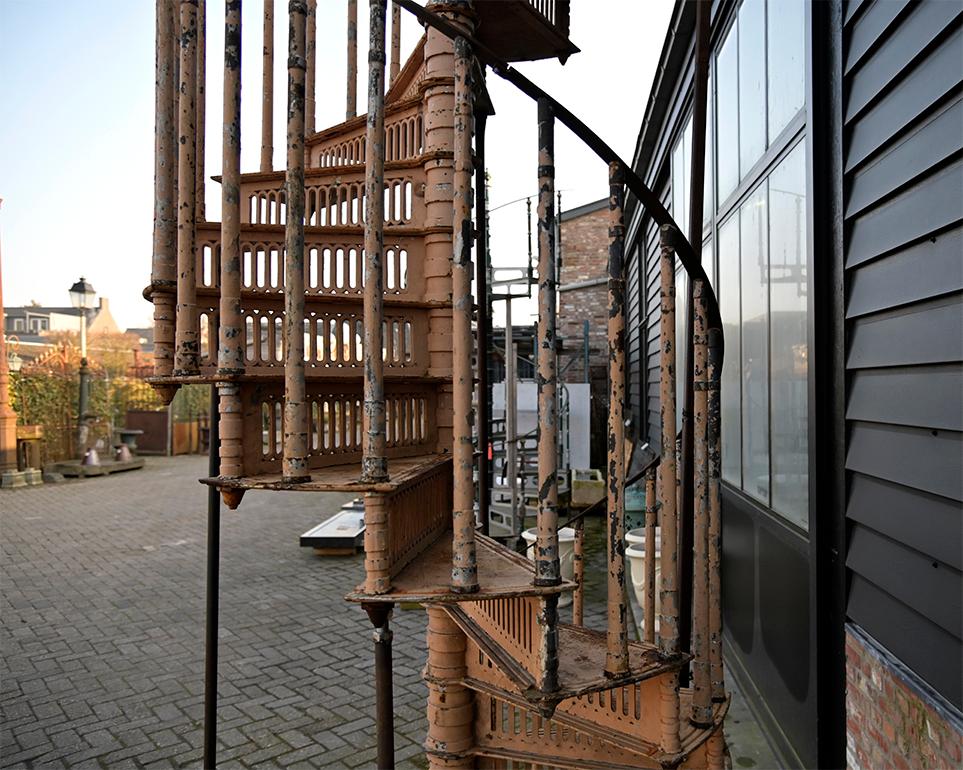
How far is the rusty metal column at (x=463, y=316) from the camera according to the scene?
1647 millimetres

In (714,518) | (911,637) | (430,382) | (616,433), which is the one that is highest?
(430,382)

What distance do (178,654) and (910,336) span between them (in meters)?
5.19

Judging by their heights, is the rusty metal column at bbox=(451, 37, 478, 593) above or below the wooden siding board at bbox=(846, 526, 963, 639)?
above

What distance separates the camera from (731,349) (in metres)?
4.48

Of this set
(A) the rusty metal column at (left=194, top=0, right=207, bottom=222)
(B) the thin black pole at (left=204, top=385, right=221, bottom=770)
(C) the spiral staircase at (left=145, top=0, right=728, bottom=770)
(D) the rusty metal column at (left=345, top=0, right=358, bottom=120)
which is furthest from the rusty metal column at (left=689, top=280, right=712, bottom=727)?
(D) the rusty metal column at (left=345, top=0, right=358, bottom=120)

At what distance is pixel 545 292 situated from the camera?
64.4 inches

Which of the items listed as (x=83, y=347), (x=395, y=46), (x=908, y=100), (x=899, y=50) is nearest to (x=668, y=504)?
(x=908, y=100)

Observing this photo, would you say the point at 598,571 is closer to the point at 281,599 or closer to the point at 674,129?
the point at 281,599

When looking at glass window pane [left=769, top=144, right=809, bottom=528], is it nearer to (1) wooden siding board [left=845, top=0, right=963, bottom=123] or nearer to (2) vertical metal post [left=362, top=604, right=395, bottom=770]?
(1) wooden siding board [left=845, top=0, right=963, bottom=123]

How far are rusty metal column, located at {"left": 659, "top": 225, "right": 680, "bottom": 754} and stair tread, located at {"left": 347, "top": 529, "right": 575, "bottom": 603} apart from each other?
1.26ft

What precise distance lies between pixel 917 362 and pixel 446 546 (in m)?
1.59

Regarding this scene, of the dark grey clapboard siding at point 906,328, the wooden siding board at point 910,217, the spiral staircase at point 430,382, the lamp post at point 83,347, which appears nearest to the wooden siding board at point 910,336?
the dark grey clapboard siding at point 906,328

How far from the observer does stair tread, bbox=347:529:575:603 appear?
65.7 inches

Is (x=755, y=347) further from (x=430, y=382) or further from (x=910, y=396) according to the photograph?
(x=430, y=382)
